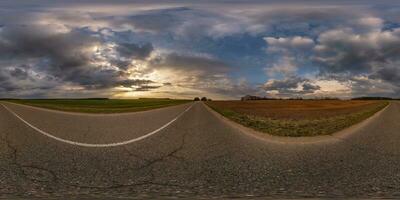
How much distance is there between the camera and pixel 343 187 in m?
7.71

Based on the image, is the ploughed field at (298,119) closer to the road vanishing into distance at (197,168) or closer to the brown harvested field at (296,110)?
the brown harvested field at (296,110)

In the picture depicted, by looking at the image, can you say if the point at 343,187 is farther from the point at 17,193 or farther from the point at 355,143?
the point at 355,143

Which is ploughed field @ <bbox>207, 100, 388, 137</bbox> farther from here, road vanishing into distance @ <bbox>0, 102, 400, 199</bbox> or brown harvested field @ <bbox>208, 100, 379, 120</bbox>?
road vanishing into distance @ <bbox>0, 102, 400, 199</bbox>

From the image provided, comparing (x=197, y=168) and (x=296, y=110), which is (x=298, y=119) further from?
(x=197, y=168)

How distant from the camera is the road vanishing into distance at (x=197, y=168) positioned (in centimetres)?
733

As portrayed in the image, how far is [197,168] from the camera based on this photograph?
9898 millimetres

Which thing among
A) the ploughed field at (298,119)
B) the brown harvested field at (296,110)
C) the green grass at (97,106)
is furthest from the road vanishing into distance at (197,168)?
the green grass at (97,106)

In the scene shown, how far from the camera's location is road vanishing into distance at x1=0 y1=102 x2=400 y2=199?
7.33 meters

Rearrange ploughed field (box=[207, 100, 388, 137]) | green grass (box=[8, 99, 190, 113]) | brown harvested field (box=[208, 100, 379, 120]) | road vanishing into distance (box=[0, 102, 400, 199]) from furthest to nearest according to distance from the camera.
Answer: green grass (box=[8, 99, 190, 113]) → brown harvested field (box=[208, 100, 379, 120]) → ploughed field (box=[207, 100, 388, 137]) → road vanishing into distance (box=[0, 102, 400, 199])

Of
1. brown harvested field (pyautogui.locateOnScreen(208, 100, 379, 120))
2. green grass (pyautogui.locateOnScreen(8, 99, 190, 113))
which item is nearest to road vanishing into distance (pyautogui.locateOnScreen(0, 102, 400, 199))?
brown harvested field (pyautogui.locateOnScreen(208, 100, 379, 120))

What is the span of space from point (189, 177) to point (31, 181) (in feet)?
8.76

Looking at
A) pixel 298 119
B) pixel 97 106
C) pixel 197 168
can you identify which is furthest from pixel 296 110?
pixel 197 168

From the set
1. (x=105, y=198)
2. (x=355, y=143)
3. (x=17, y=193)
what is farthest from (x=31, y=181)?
(x=355, y=143)

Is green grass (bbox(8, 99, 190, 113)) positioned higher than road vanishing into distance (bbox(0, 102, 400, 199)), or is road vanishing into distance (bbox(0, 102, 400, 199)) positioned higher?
green grass (bbox(8, 99, 190, 113))
